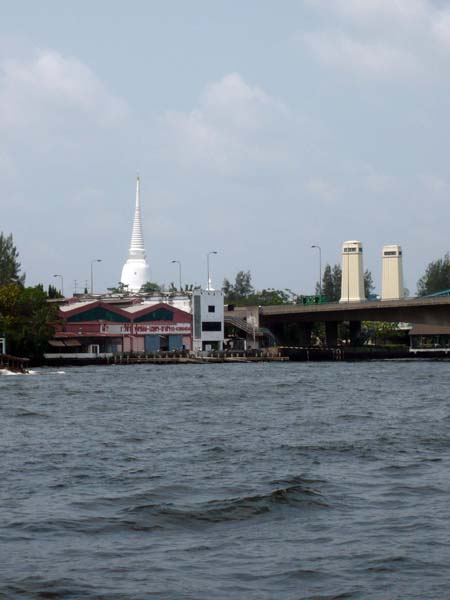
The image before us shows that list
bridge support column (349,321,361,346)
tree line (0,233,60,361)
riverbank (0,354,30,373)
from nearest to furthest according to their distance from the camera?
1. riverbank (0,354,30,373)
2. tree line (0,233,60,361)
3. bridge support column (349,321,361,346)

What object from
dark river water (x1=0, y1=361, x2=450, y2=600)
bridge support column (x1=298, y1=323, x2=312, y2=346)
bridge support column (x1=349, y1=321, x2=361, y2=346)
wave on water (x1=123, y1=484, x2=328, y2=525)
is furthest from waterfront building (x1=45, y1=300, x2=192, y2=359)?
wave on water (x1=123, y1=484, x2=328, y2=525)

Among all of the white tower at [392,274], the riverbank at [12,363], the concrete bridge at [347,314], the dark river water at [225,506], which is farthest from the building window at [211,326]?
the dark river water at [225,506]

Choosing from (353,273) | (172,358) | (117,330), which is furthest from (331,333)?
(117,330)

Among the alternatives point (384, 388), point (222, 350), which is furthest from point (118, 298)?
point (384, 388)

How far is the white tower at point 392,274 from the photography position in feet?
586

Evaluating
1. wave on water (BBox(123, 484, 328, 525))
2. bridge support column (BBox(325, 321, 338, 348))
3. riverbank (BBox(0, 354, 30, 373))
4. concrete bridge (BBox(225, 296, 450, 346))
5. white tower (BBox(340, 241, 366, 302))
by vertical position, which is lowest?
wave on water (BBox(123, 484, 328, 525))

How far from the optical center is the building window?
447ft

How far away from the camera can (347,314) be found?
13375 cm

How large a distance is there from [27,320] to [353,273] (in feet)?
237

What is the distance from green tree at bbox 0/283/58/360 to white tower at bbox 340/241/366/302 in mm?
67395

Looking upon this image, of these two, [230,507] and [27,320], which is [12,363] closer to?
[27,320]

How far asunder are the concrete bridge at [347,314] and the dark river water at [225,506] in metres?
81.8

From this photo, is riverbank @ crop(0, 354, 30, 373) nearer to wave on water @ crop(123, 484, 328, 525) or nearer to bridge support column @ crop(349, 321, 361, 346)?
bridge support column @ crop(349, 321, 361, 346)

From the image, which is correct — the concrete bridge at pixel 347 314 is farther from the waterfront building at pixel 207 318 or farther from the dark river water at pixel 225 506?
the dark river water at pixel 225 506
